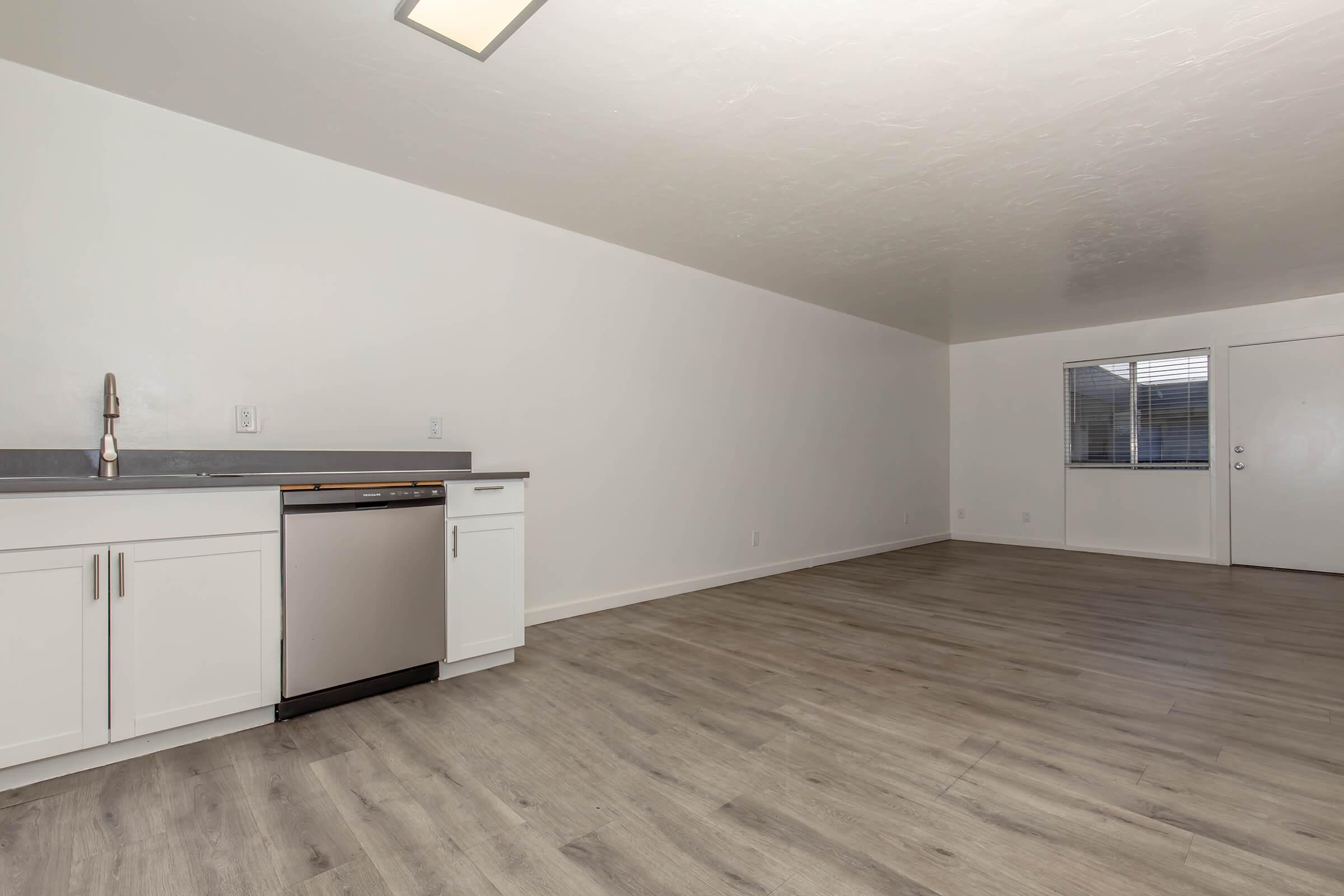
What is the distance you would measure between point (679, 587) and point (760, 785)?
8.82 ft

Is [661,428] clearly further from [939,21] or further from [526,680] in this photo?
[939,21]

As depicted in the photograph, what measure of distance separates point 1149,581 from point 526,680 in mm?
5285

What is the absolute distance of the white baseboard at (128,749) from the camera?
191 centimetres

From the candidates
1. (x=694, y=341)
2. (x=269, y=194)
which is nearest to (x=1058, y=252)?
(x=694, y=341)

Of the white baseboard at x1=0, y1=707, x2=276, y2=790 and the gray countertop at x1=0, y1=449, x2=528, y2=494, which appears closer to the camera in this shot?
the white baseboard at x1=0, y1=707, x2=276, y2=790

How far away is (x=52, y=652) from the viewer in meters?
1.92

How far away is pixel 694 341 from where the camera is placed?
15.8ft

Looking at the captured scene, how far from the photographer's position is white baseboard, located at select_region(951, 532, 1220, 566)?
6.32 meters

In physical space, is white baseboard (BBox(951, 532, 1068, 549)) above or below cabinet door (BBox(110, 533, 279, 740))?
→ below

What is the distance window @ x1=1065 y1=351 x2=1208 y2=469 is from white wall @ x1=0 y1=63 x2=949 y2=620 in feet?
10.7

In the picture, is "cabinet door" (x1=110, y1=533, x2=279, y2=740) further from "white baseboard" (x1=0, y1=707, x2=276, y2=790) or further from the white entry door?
the white entry door

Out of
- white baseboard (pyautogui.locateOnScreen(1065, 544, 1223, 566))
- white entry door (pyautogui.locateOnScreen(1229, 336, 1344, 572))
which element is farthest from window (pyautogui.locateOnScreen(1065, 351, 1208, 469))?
white baseboard (pyautogui.locateOnScreen(1065, 544, 1223, 566))

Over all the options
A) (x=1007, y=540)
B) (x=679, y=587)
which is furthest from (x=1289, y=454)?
(x=679, y=587)

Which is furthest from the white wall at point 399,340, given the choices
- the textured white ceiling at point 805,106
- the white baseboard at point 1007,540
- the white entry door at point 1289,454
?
the white entry door at point 1289,454
